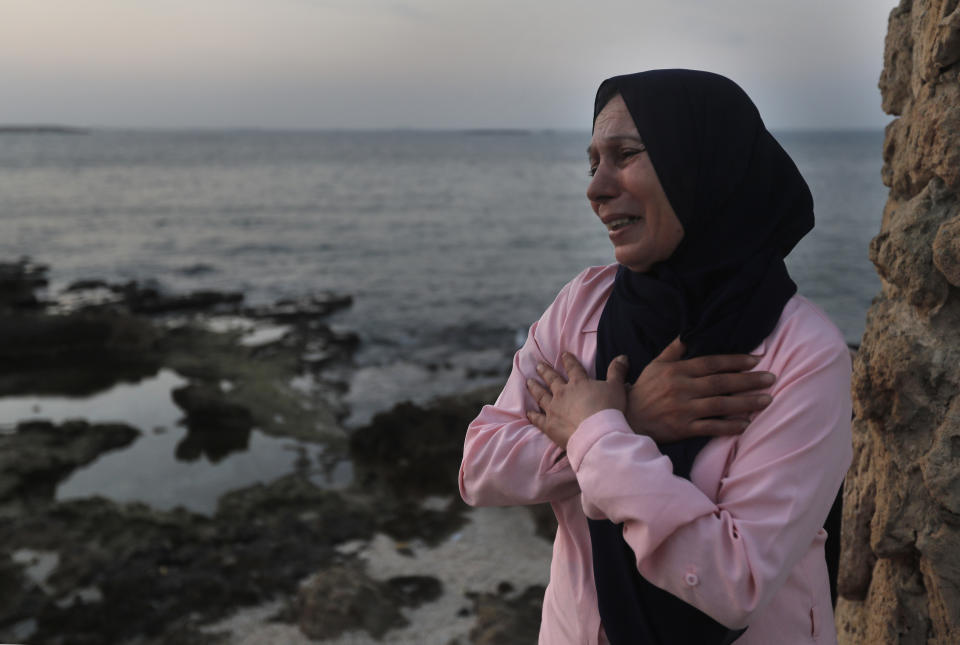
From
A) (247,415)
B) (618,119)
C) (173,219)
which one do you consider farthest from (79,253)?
(618,119)

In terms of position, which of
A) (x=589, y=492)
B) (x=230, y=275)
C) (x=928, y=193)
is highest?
(x=928, y=193)

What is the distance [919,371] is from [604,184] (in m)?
1.05

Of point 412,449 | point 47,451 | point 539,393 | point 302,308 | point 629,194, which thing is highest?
point 629,194

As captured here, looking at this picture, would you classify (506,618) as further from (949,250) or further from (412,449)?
(949,250)

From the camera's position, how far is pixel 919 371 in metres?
1.94

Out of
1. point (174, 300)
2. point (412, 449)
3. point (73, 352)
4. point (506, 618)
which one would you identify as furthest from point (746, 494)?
point (174, 300)

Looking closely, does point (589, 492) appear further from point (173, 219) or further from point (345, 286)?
point (173, 219)

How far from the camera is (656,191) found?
61.0 inches

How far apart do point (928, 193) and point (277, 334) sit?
14514 mm

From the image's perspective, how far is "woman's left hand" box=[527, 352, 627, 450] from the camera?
4.97 ft

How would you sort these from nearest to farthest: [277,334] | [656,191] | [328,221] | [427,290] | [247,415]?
[656,191]
[247,415]
[277,334]
[427,290]
[328,221]

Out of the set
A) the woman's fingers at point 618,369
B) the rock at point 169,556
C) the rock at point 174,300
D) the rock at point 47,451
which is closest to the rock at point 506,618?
the rock at point 169,556

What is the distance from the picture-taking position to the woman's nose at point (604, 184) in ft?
5.17

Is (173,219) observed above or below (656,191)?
below
